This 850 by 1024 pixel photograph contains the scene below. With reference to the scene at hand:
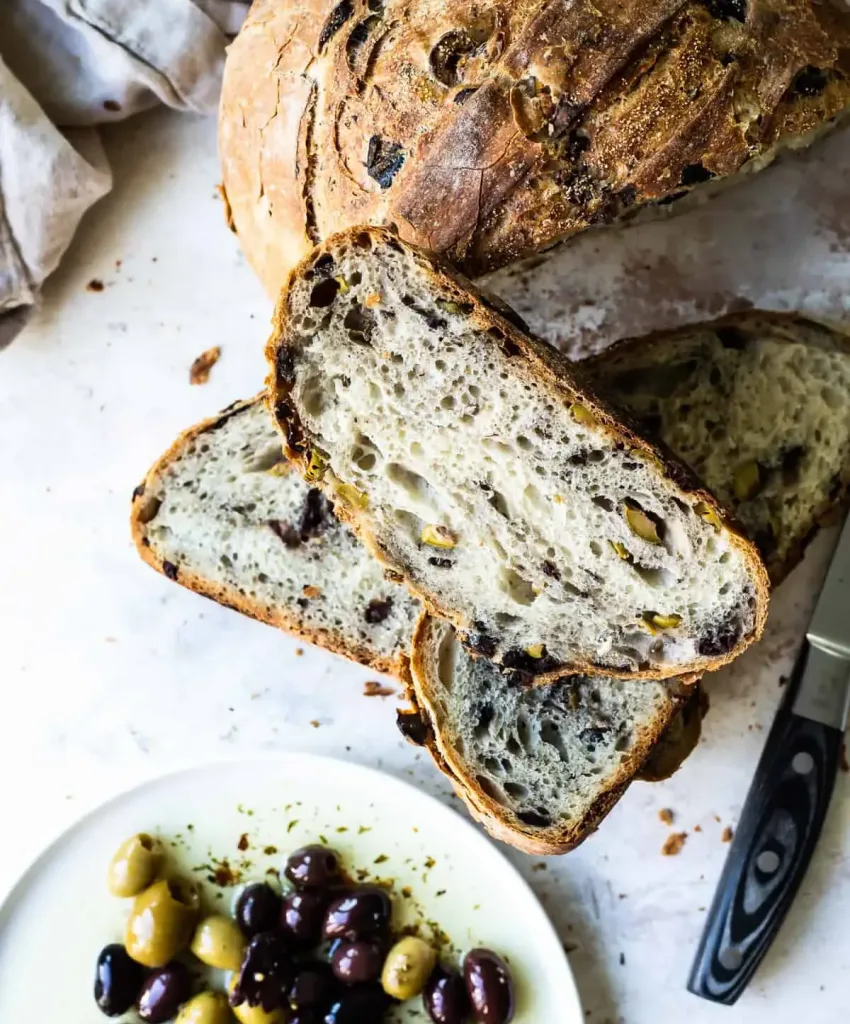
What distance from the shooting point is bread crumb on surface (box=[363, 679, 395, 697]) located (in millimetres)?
2291

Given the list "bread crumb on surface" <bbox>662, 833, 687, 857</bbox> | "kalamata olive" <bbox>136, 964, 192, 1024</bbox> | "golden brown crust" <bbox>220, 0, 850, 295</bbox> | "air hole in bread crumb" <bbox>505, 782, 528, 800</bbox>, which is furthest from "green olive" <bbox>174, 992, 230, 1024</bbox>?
"golden brown crust" <bbox>220, 0, 850, 295</bbox>

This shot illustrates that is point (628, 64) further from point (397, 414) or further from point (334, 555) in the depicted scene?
point (334, 555)

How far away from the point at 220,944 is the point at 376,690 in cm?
62

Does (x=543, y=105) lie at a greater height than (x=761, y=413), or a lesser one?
greater

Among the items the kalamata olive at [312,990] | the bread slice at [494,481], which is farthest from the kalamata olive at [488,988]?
the bread slice at [494,481]

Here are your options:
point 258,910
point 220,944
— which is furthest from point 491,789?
point 220,944

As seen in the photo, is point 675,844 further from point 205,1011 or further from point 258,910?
point 205,1011

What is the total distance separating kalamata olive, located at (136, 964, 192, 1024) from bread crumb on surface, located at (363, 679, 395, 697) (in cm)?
71

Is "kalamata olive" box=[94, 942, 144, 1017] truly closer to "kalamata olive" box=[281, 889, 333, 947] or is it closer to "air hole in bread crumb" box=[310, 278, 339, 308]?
"kalamata olive" box=[281, 889, 333, 947]

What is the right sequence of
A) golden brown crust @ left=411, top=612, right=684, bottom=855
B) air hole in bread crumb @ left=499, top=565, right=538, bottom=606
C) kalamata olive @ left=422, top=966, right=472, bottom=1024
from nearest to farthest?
air hole in bread crumb @ left=499, top=565, right=538, bottom=606, golden brown crust @ left=411, top=612, right=684, bottom=855, kalamata olive @ left=422, top=966, right=472, bottom=1024

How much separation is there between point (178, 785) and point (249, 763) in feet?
0.56

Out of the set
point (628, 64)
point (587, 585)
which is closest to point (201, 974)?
point (587, 585)

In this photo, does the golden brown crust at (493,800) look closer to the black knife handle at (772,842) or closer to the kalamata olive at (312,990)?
the black knife handle at (772,842)

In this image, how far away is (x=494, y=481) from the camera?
169 centimetres
